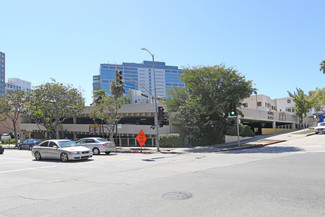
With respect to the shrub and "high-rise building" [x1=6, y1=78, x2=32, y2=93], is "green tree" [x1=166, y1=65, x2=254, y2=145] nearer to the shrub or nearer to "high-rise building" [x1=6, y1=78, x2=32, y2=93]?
the shrub

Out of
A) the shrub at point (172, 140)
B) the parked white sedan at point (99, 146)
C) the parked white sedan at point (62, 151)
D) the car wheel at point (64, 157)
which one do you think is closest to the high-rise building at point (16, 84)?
the shrub at point (172, 140)

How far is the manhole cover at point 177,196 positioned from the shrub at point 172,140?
21442 mm

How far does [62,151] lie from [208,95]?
14.5m

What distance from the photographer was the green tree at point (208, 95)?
24.6 metres

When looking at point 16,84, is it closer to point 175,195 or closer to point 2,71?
point 2,71

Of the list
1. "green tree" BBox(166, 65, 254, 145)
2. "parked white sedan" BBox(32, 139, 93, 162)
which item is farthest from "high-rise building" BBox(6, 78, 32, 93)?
"parked white sedan" BBox(32, 139, 93, 162)

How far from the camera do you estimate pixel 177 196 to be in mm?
6648

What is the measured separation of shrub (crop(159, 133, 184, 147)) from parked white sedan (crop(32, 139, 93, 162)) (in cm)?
1254

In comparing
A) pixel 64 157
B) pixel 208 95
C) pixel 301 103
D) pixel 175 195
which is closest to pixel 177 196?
pixel 175 195

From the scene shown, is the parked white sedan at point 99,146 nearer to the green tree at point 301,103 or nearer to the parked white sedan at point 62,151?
the parked white sedan at point 62,151

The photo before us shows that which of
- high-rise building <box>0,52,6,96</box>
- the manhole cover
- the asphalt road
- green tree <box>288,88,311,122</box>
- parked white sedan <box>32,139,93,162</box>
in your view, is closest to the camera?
the asphalt road

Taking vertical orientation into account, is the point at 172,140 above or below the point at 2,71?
below

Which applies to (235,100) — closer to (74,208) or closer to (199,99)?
(199,99)

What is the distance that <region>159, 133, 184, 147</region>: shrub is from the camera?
28453 mm
